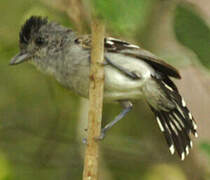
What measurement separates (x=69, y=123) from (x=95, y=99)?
3.14 meters

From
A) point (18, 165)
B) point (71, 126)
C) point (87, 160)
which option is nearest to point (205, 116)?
point (71, 126)

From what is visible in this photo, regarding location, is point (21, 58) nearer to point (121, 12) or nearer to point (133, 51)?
point (133, 51)

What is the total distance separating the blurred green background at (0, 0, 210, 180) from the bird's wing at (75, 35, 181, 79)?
647 millimetres

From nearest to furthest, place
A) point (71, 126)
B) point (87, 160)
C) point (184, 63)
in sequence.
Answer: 1. point (87, 160)
2. point (184, 63)
3. point (71, 126)

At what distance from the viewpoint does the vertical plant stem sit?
2.05 meters

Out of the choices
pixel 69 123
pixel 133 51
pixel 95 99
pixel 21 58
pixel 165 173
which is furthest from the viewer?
pixel 69 123

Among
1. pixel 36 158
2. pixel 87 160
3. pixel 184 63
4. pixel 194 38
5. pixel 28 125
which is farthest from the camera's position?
pixel 28 125

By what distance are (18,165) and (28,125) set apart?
0.48 metres

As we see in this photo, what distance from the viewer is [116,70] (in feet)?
10.7

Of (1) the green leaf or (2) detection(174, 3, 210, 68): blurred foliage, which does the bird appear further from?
(2) detection(174, 3, 210, 68): blurred foliage

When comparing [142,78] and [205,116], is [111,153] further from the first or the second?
[142,78]

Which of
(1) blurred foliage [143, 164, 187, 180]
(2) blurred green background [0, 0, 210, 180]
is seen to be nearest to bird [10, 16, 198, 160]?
(2) blurred green background [0, 0, 210, 180]

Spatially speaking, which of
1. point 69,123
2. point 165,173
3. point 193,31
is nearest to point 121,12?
point 193,31

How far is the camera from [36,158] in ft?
15.5
